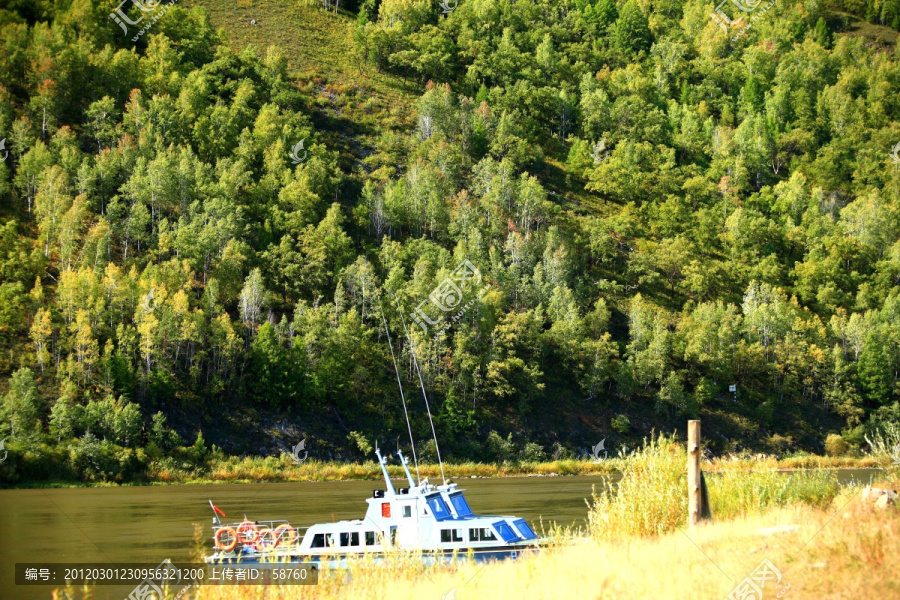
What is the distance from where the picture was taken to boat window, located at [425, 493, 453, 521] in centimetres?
2642

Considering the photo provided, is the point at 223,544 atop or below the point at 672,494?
below

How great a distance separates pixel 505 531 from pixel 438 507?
2431 mm

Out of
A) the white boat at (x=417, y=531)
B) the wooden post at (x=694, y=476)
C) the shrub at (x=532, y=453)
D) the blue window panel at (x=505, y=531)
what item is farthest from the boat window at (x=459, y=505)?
the shrub at (x=532, y=453)

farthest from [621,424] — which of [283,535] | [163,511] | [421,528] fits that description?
[283,535]

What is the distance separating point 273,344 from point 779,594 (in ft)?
253

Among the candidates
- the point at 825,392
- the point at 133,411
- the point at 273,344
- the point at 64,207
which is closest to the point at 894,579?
the point at 133,411

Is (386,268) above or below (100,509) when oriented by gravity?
above

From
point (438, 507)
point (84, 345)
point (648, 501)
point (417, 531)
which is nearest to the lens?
point (648, 501)

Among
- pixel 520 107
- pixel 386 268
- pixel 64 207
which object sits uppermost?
pixel 520 107

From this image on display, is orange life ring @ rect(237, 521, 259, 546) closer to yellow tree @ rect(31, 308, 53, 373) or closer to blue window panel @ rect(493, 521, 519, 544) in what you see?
blue window panel @ rect(493, 521, 519, 544)

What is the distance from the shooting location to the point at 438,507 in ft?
87.5

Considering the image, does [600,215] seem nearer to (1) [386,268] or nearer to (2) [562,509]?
(1) [386,268]

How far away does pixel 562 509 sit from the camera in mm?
42281

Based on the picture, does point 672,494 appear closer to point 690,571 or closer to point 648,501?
point 648,501
